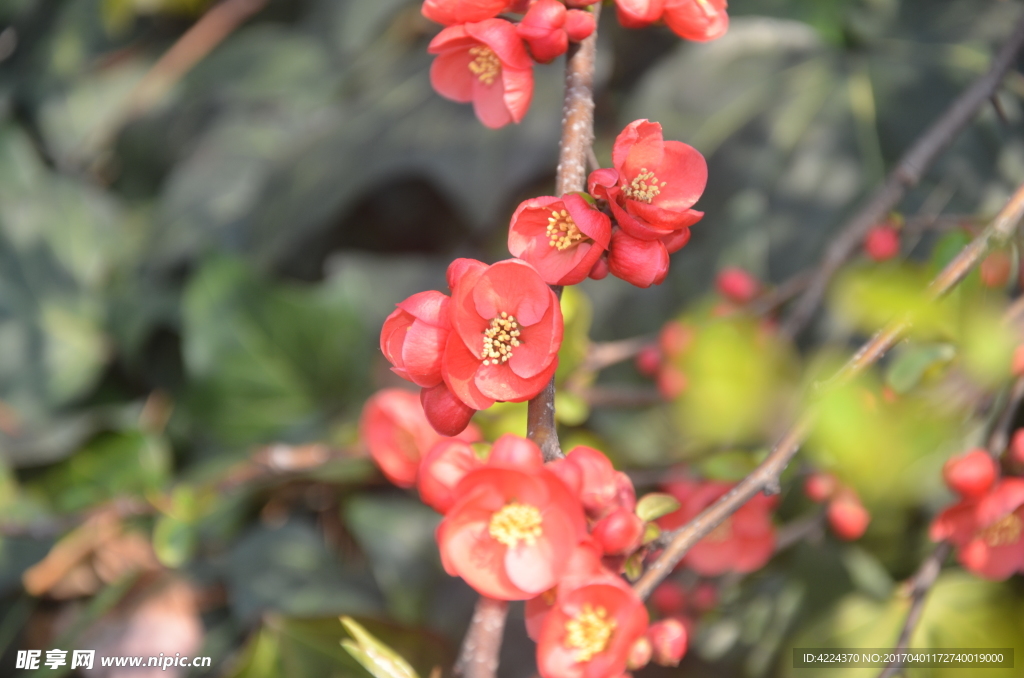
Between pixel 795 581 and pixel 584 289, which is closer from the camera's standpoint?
pixel 795 581

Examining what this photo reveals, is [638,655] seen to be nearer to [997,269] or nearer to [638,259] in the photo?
[638,259]

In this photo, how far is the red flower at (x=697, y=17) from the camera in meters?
0.47

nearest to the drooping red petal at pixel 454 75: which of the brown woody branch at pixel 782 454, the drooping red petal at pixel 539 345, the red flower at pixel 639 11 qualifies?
the red flower at pixel 639 11

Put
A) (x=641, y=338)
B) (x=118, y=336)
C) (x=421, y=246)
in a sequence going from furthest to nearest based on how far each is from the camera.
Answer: (x=421, y=246), (x=118, y=336), (x=641, y=338)

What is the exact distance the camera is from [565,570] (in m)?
0.37

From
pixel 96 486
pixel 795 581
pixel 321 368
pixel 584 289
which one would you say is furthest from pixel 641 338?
pixel 96 486

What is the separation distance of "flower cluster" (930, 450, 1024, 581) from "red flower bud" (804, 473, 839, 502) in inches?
4.7

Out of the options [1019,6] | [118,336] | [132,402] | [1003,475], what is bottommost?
[132,402]

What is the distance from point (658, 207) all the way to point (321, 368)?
2.51 ft

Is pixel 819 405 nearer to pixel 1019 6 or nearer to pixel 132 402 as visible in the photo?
pixel 1019 6

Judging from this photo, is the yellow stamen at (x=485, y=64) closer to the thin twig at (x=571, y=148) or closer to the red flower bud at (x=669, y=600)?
the thin twig at (x=571, y=148)

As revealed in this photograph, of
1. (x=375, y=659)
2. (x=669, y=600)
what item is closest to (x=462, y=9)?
(x=375, y=659)

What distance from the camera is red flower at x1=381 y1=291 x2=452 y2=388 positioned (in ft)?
1.28

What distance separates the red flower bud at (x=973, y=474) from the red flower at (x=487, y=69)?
408 millimetres
